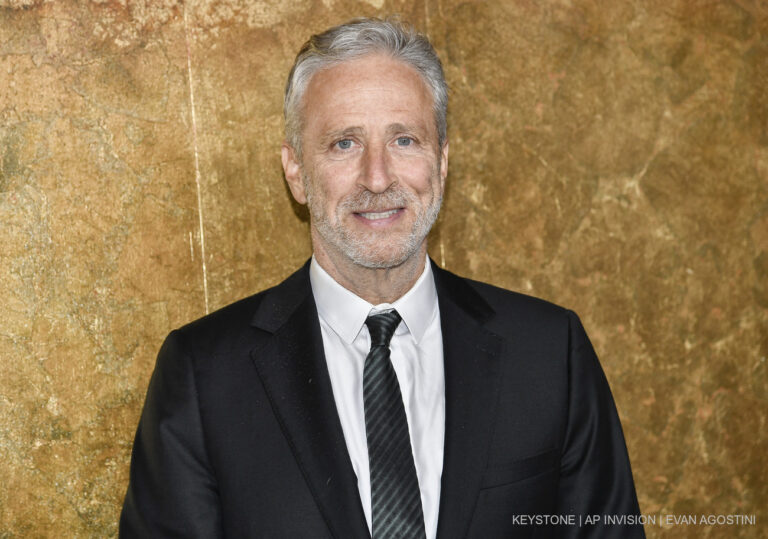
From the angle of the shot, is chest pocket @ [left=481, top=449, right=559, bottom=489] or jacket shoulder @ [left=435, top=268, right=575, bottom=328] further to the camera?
jacket shoulder @ [left=435, top=268, right=575, bottom=328]

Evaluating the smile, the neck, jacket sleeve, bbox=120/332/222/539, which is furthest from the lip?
jacket sleeve, bbox=120/332/222/539

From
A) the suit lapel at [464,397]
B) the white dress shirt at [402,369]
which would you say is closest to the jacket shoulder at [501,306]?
the suit lapel at [464,397]

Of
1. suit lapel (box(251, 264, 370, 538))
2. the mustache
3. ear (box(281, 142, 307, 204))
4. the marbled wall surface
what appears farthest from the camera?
the marbled wall surface

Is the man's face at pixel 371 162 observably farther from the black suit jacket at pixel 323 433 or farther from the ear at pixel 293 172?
the black suit jacket at pixel 323 433

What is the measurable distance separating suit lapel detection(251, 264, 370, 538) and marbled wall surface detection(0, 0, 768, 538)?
0.46 m

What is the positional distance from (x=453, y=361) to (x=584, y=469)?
373 mm

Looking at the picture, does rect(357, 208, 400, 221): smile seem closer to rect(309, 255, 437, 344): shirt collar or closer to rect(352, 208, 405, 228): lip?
rect(352, 208, 405, 228): lip

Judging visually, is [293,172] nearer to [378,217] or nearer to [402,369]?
[378,217]

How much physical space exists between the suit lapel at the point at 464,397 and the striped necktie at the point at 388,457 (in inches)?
2.8

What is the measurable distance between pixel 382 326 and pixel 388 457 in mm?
272

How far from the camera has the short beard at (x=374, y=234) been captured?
1.71 metres

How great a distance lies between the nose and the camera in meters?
1.68

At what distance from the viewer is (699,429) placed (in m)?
2.63

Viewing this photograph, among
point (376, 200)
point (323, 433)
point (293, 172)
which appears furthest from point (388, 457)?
point (293, 172)
